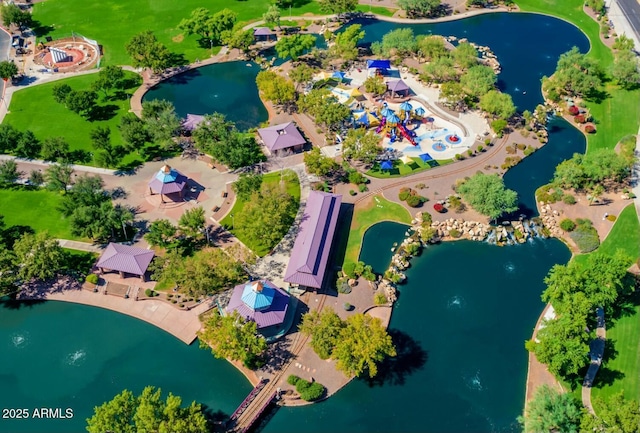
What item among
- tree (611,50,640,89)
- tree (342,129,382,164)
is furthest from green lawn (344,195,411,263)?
tree (611,50,640,89)

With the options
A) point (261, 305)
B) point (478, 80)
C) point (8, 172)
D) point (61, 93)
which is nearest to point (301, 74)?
point (478, 80)

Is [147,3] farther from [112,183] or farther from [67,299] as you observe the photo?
[67,299]

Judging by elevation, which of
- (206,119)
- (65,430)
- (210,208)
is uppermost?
(206,119)

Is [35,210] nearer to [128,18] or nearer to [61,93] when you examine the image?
[61,93]

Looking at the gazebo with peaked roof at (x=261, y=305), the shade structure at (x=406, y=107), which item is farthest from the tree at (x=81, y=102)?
the shade structure at (x=406, y=107)

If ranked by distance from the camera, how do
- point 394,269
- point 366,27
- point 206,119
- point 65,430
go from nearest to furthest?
point 65,430 → point 394,269 → point 206,119 → point 366,27

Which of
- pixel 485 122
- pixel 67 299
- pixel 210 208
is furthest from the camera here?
pixel 485 122

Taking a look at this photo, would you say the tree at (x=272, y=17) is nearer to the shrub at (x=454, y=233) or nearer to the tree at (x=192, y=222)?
the tree at (x=192, y=222)

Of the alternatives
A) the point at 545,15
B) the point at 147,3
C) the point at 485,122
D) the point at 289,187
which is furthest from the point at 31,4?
the point at 545,15
